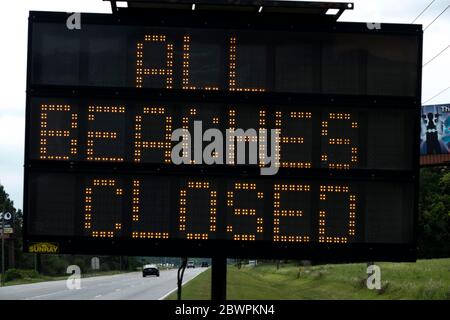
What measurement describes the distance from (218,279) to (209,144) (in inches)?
82.2

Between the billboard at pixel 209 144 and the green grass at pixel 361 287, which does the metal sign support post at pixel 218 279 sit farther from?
the green grass at pixel 361 287

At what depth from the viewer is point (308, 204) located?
38.0 feet

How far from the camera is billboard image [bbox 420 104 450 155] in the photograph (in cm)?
5631

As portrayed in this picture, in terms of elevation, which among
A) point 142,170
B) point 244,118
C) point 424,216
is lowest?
point 424,216

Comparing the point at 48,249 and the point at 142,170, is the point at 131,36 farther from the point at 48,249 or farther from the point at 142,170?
the point at 48,249

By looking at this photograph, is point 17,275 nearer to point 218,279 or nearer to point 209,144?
point 218,279

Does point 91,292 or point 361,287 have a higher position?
point 361,287

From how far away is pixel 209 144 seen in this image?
11469 millimetres

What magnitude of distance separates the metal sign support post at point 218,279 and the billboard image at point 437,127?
4709 centimetres

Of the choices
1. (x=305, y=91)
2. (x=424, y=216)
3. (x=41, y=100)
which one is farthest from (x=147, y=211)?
(x=424, y=216)

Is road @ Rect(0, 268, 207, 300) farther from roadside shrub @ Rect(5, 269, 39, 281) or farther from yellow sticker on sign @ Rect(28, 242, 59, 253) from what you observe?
yellow sticker on sign @ Rect(28, 242, 59, 253)

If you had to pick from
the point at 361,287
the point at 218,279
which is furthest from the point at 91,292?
the point at 218,279
